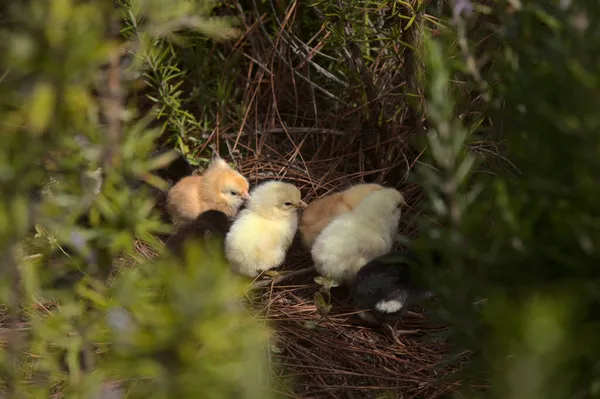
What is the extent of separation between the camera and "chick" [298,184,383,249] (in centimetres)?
352

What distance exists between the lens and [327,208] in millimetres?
3590

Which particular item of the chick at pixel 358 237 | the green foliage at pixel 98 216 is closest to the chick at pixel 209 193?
the chick at pixel 358 237

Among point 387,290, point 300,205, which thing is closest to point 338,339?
point 387,290

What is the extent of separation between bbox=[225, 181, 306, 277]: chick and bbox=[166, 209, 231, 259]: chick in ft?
0.20

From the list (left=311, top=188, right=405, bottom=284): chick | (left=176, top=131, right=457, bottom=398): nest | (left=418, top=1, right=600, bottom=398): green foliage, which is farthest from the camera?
(left=311, top=188, right=405, bottom=284): chick

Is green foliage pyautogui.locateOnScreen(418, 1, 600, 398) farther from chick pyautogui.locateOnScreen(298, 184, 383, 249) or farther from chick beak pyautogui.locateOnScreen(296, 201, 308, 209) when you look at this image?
chick beak pyautogui.locateOnScreen(296, 201, 308, 209)

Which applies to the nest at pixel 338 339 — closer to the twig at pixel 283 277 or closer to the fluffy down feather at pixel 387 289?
the twig at pixel 283 277

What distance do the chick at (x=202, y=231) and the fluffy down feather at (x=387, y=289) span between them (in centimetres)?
75

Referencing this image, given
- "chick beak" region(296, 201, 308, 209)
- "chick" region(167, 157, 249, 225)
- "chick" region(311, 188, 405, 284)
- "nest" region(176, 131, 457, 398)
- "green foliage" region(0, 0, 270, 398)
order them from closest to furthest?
"green foliage" region(0, 0, 270, 398) → "nest" region(176, 131, 457, 398) → "chick" region(311, 188, 405, 284) → "chick beak" region(296, 201, 308, 209) → "chick" region(167, 157, 249, 225)

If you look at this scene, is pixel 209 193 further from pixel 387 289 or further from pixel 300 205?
pixel 387 289

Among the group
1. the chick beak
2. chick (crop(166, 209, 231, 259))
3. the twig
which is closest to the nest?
the twig

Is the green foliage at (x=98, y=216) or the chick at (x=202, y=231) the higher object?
the green foliage at (x=98, y=216)

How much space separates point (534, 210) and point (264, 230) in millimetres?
2052

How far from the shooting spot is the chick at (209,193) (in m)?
3.81
